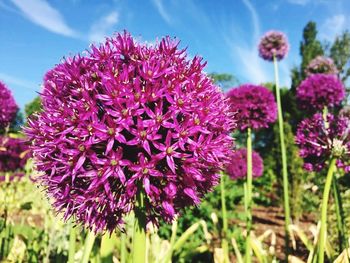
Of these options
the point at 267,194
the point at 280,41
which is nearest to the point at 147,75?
the point at 280,41

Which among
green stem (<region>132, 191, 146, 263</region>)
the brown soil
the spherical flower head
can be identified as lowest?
green stem (<region>132, 191, 146, 263</region>)

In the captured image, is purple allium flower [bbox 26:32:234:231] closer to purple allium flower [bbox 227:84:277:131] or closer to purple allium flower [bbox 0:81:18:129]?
purple allium flower [bbox 0:81:18:129]

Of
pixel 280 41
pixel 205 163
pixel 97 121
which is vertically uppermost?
pixel 280 41

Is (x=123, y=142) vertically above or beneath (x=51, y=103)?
beneath

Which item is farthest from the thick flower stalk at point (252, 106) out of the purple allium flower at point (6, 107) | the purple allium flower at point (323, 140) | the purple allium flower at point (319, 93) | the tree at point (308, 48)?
the tree at point (308, 48)

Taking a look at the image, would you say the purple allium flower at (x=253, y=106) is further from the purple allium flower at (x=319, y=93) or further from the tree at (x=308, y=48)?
the tree at (x=308, y=48)

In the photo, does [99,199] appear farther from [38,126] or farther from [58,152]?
[38,126]

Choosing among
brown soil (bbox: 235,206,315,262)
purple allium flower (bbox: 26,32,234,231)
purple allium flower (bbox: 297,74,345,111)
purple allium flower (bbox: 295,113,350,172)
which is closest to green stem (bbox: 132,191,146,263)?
purple allium flower (bbox: 26,32,234,231)
